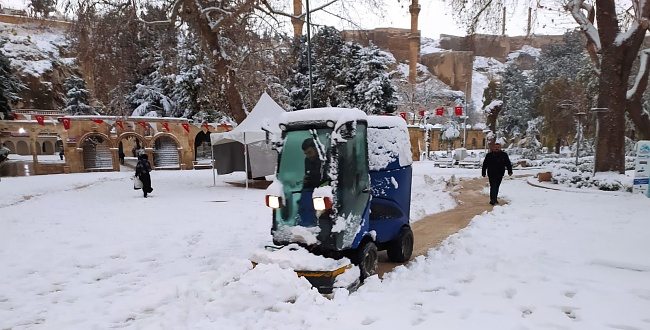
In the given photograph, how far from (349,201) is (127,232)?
19.5ft

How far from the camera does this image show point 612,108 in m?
13.2

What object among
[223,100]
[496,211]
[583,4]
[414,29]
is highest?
[414,29]

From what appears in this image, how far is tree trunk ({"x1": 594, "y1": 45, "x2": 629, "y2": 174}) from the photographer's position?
13148 mm

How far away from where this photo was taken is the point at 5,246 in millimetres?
7035

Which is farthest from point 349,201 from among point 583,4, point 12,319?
point 583,4

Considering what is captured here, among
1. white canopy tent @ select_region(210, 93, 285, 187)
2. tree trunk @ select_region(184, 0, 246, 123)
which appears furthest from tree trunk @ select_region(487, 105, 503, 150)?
tree trunk @ select_region(184, 0, 246, 123)

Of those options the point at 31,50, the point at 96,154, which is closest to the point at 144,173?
the point at 96,154

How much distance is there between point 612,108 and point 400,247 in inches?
483

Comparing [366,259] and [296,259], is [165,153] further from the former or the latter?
[296,259]

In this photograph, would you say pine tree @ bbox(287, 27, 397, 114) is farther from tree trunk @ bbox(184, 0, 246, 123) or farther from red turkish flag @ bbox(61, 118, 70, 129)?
red turkish flag @ bbox(61, 118, 70, 129)

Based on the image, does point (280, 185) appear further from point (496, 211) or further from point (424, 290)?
point (496, 211)

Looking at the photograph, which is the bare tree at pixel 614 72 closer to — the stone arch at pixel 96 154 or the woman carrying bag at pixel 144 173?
the woman carrying bag at pixel 144 173

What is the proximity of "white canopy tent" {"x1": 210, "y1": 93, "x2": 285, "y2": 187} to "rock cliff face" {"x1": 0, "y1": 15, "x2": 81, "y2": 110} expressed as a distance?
3623cm

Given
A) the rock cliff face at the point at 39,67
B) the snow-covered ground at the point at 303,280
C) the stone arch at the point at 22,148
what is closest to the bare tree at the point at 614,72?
the snow-covered ground at the point at 303,280
